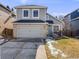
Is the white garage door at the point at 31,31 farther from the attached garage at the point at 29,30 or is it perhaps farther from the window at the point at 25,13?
the window at the point at 25,13

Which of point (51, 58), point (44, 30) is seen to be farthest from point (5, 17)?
point (51, 58)

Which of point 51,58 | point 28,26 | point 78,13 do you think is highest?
point 78,13

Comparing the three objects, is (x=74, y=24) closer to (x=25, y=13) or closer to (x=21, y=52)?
(x=25, y=13)

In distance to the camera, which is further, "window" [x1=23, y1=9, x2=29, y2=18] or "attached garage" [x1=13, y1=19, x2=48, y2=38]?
"window" [x1=23, y1=9, x2=29, y2=18]

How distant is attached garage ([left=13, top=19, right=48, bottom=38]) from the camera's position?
1437 inches

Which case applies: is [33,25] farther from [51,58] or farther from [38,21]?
[51,58]

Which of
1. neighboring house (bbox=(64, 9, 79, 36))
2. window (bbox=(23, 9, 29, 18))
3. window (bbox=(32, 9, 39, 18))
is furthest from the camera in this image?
neighboring house (bbox=(64, 9, 79, 36))

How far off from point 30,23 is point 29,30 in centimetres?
137

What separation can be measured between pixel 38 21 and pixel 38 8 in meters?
2.71

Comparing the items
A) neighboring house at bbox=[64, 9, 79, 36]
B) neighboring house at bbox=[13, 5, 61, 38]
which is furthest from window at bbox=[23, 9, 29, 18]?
neighboring house at bbox=[64, 9, 79, 36]

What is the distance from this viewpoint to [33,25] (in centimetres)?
3653

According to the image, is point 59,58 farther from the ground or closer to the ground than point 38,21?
closer to the ground

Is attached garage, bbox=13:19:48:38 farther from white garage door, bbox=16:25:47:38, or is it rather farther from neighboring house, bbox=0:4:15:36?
neighboring house, bbox=0:4:15:36

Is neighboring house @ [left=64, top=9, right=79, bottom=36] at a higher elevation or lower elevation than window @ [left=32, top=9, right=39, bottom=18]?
lower
